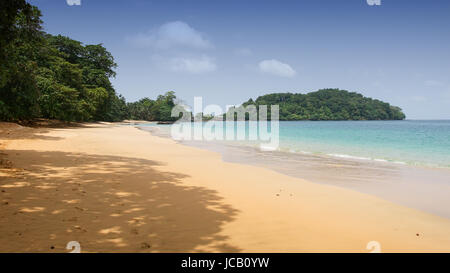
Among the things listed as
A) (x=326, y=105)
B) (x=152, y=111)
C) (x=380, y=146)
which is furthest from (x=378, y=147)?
(x=326, y=105)

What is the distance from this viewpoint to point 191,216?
16.4ft

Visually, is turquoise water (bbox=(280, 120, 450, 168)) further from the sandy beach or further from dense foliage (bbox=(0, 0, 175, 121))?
dense foliage (bbox=(0, 0, 175, 121))

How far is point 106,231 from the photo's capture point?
4.03 meters

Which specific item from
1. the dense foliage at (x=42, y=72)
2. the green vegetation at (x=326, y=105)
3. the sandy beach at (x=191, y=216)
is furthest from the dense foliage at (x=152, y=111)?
the sandy beach at (x=191, y=216)

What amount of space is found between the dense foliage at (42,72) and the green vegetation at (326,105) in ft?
427

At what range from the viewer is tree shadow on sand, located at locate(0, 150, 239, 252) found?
3.67 meters

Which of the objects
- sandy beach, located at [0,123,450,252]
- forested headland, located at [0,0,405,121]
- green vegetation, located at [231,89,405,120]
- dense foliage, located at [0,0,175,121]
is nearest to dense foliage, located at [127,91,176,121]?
forested headland, located at [0,0,405,121]

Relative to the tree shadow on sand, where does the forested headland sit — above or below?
above

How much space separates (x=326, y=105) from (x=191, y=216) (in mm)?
172920

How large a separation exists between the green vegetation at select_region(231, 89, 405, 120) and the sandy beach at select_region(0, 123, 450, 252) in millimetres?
162192

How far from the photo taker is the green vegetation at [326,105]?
163 meters

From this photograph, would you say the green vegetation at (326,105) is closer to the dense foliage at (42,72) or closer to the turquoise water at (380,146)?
the turquoise water at (380,146)

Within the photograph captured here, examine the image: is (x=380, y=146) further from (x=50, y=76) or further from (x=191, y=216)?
(x=50, y=76)
